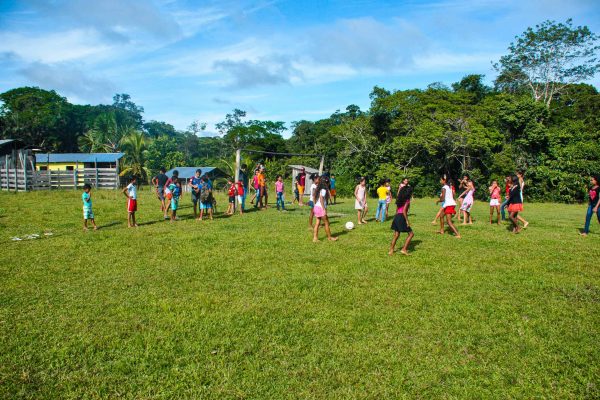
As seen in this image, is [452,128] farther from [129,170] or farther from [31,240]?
[129,170]

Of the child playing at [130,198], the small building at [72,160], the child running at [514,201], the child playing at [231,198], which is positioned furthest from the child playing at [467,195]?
the small building at [72,160]

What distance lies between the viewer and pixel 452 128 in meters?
31.8

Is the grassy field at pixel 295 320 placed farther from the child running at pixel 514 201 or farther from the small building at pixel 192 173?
the small building at pixel 192 173

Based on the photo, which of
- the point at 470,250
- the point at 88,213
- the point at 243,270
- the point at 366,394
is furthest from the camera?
the point at 88,213

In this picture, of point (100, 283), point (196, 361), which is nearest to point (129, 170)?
point (100, 283)

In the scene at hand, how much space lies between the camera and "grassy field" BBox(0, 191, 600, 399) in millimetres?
4090

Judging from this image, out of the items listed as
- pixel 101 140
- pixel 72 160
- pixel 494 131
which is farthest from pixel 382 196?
pixel 101 140

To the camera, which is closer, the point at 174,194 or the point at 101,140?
the point at 174,194

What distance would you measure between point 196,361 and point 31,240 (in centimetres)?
825

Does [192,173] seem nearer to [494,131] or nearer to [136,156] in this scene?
[136,156]

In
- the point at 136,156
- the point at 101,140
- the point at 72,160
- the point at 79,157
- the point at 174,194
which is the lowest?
the point at 174,194

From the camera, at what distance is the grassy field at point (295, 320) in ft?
13.4

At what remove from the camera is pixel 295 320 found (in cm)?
553

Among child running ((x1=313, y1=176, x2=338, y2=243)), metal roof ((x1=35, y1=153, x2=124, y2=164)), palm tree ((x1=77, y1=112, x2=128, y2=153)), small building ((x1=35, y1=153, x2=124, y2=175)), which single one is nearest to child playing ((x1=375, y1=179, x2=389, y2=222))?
child running ((x1=313, y1=176, x2=338, y2=243))
